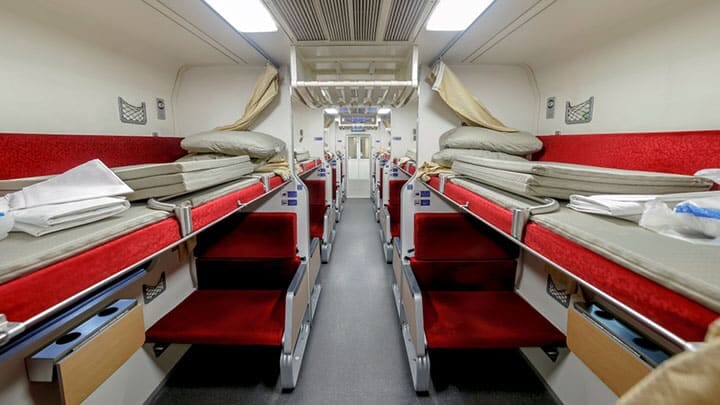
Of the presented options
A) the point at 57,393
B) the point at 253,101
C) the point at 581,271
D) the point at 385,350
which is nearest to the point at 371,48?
the point at 253,101

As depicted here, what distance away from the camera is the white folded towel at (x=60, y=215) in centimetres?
79

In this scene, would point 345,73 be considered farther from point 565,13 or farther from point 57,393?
point 57,393

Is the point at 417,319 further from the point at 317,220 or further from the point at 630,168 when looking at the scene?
the point at 317,220

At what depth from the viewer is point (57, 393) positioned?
1416mm

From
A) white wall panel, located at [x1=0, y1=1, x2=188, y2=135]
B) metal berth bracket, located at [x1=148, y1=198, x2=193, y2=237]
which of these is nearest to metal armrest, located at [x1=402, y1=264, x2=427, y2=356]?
metal berth bracket, located at [x1=148, y1=198, x2=193, y2=237]

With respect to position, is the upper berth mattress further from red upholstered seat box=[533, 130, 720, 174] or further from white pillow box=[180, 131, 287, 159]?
red upholstered seat box=[533, 130, 720, 174]

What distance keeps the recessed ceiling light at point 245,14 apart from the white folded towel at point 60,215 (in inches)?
54.7

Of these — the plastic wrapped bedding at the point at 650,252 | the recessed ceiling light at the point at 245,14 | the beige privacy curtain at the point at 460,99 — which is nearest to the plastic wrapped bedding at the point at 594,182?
the plastic wrapped bedding at the point at 650,252

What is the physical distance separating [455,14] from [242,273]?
265 centimetres

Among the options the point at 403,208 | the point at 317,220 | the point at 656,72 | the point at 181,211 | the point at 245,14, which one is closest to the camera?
the point at 181,211

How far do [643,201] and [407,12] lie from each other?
5.29ft

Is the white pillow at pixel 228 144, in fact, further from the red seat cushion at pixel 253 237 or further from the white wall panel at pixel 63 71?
the red seat cushion at pixel 253 237

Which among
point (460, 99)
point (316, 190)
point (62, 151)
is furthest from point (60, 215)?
point (316, 190)

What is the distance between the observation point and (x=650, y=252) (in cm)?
67
